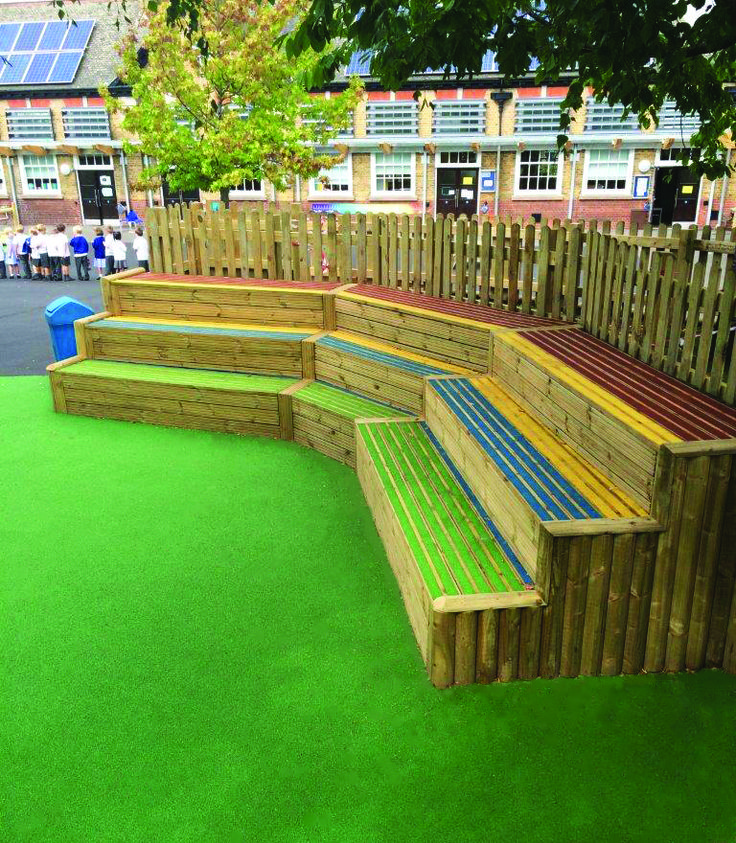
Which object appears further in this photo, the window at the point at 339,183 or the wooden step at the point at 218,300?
the window at the point at 339,183

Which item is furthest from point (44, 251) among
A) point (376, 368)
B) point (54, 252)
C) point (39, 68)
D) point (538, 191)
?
point (538, 191)

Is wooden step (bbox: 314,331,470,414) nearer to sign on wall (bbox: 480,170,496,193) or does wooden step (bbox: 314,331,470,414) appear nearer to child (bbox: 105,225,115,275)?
child (bbox: 105,225,115,275)

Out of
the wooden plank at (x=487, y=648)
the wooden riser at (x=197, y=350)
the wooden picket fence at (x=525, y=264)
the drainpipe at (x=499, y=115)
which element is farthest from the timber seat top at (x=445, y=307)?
the drainpipe at (x=499, y=115)

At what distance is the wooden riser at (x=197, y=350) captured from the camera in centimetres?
827

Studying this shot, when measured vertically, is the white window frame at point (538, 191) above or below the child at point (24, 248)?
above

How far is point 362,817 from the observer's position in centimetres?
304

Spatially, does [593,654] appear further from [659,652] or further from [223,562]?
[223,562]

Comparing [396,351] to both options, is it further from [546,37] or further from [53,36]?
[53,36]

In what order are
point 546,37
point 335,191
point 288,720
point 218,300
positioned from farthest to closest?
point 335,191 → point 218,300 → point 546,37 → point 288,720

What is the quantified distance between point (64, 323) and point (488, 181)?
27.8 meters

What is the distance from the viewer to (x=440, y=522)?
4668 mm

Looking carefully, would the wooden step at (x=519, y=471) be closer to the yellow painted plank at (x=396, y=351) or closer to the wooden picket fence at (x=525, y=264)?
the yellow painted plank at (x=396, y=351)

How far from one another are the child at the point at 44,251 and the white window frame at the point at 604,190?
79.4ft

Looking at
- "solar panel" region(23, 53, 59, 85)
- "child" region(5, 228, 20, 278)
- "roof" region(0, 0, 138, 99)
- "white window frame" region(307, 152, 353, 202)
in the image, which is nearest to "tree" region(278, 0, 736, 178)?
"child" region(5, 228, 20, 278)
